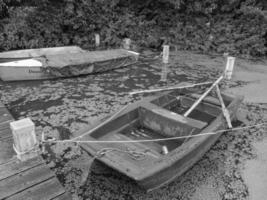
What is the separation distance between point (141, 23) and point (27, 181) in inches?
342

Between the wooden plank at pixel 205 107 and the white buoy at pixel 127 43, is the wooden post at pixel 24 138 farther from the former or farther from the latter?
the white buoy at pixel 127 43

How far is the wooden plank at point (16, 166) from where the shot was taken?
242 cm

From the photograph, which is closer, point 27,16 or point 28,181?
point 28,181

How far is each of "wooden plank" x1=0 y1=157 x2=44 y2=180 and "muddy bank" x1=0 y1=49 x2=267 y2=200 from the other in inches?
13.9

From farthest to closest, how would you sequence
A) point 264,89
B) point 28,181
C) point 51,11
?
point 51,11 < point 264,89 < point 28,181

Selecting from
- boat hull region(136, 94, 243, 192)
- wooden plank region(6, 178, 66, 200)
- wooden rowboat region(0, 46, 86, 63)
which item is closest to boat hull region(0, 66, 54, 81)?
wooden rowboat region(0, 46, 86, 63)

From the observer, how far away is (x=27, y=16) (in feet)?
25.4

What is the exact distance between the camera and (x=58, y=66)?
17.5 feet

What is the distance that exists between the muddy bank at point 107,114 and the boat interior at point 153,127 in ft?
1.29

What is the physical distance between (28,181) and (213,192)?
6.96 feet

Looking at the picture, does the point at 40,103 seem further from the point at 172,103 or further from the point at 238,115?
the point at 238,115

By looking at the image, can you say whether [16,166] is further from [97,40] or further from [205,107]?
[97,40]

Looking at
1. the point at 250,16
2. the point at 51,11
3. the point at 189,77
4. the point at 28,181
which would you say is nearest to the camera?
the point at 28,181

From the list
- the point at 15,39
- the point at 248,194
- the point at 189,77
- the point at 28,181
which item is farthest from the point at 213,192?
the point at 15,39
